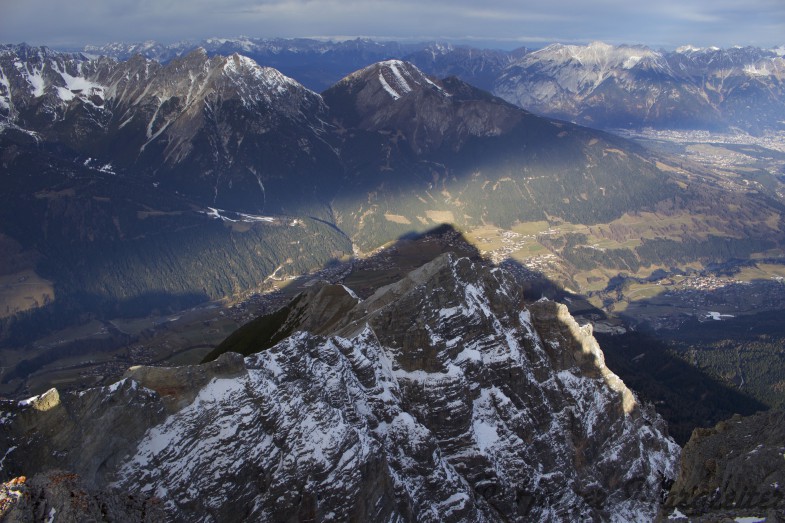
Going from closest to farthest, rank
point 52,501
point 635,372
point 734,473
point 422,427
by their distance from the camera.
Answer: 1. point 52,501
2. point 734,473
3. point 422,427
4. point 635,372

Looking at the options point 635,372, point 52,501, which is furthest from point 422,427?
point 635,372

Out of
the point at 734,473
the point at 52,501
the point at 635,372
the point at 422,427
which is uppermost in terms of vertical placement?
the point at 52,501

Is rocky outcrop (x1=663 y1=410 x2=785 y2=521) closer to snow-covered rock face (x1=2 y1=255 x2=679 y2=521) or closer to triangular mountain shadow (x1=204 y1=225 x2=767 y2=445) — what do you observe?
snow-covered rock face (x1=2 y1=255 x2=679 y2=521)

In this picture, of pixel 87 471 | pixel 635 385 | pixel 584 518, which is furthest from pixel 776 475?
pixel 635 385

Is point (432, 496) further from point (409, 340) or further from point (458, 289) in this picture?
point (458, 289)

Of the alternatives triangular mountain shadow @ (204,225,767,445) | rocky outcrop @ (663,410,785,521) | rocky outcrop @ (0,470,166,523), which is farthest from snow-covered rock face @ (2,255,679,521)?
rocky outcrop @ (663,410,785,521)

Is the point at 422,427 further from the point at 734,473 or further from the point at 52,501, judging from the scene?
the point at 52,501
